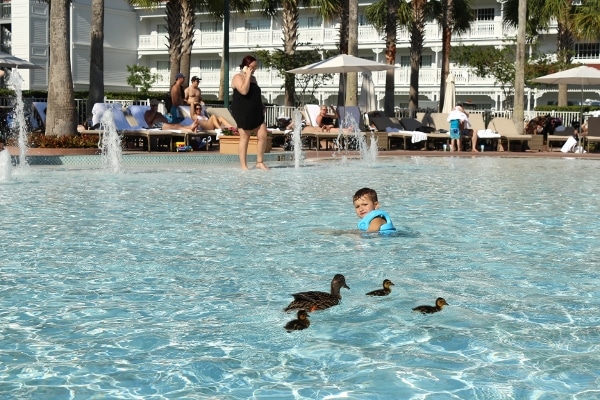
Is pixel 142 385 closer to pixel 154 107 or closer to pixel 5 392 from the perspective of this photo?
pixel 5 392

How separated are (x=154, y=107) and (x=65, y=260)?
1497 cm

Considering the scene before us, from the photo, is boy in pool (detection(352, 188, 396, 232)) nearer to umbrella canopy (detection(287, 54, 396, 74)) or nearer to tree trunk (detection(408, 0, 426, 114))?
umbrella canopy (detection(287, 54, 396, 74))

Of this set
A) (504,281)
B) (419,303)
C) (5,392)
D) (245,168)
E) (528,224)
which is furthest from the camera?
(245,168)

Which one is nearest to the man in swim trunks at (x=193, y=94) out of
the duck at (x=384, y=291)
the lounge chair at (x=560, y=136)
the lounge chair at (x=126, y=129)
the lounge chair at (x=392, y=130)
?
the lounge chair at (x=126, y=129)

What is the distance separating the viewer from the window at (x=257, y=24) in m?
61.6

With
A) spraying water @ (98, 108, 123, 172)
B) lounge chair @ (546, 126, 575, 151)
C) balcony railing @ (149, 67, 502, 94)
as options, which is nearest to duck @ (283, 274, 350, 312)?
spraying water @ (98, 108, 123, 172)

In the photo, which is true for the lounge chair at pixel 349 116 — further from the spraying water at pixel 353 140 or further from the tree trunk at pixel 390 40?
the tree trunk at pixel 390 40

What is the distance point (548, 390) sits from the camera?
412cm

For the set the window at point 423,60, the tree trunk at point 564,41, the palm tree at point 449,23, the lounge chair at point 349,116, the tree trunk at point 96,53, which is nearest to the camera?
the tree trunk at point 96,53

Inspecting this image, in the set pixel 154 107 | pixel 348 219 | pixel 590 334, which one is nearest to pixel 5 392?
pixel 590 334

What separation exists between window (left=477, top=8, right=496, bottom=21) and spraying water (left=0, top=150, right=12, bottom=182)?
4752cm

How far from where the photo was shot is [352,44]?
2581 centimetres

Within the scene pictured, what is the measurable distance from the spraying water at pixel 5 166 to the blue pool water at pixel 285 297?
5.75ft

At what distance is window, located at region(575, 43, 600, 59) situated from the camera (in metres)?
56.2
